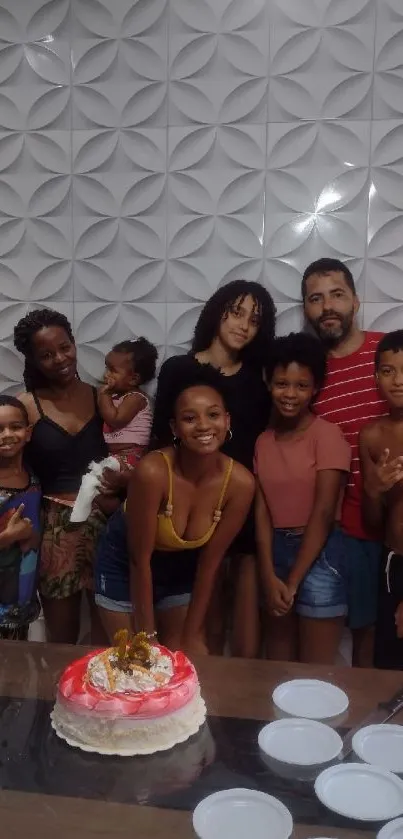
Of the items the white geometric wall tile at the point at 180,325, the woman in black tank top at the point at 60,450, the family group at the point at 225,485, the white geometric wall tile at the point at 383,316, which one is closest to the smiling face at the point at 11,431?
the family group at the point at 225,485

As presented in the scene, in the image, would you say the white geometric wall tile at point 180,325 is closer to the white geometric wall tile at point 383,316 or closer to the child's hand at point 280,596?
the white geometric wall tile at point 383,316

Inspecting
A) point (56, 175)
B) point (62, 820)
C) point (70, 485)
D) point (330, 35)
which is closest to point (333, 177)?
point (330, 35)

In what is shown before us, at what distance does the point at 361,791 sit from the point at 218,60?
247cm

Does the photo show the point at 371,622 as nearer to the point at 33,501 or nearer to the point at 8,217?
the point at 33,501

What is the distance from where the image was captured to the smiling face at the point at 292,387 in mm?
2221

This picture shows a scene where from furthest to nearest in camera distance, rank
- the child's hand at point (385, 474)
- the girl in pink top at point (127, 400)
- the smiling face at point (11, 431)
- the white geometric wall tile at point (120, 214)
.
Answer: the white geometric wall tile at point (120, 214) → the girl in pink top at point (127, 400) → the smiling face at point (11, 431) → the child's hand at point (385, 474)

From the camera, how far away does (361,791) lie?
120 centimetres

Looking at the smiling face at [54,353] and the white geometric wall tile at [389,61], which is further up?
the white geometric wall tile at [389,61]

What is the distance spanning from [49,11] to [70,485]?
A: 6.09ft

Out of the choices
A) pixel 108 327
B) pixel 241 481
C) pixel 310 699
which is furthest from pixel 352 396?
pixel 310 699

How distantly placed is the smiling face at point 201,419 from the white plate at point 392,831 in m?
1.05

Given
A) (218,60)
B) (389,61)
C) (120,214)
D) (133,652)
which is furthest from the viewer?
(120,214)

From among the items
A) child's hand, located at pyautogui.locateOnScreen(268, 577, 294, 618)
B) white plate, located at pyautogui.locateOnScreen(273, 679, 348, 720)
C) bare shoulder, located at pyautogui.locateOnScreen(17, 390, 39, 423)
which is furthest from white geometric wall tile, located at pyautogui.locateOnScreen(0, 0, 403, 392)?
white plate, located at pyautogui.locateOnScreen(273, 679, 348, 720)

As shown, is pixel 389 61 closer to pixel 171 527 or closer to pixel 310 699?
pixel 171 527
